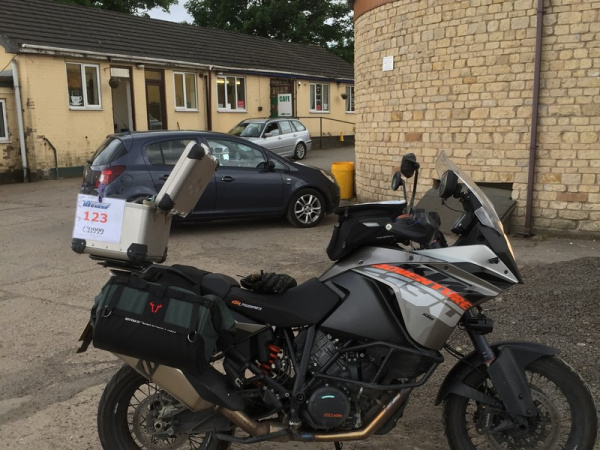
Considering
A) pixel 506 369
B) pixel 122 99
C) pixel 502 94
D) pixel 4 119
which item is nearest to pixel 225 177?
pixel 502 94

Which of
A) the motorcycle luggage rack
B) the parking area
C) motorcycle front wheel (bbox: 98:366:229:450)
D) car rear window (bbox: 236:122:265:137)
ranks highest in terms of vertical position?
car rear window (bbox: 236:122:265:137)

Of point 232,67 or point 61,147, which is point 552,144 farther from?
point 232,67

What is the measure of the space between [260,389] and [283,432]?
0.77 feet

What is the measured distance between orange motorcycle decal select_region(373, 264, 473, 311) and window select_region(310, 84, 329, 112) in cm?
2699

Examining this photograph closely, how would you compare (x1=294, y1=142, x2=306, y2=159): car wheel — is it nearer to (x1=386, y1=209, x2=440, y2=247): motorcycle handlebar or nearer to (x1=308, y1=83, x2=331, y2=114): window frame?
(x1=308, y1=83, x2=331, y2=114): window frame

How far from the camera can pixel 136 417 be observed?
3146 mm

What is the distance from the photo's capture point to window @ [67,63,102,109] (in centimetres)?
1927

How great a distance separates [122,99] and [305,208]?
14824 millimetres

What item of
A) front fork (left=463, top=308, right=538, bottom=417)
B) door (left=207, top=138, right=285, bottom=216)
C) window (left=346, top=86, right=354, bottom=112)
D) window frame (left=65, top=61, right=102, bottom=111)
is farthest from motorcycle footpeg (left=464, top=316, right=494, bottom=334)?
window (left=346, top=86, right=354, bottom=112)

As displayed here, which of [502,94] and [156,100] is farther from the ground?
[156,100]

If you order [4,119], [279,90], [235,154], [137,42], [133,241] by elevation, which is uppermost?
[137,42]

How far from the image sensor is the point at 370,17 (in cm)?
1202

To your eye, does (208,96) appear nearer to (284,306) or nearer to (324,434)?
(284,306)

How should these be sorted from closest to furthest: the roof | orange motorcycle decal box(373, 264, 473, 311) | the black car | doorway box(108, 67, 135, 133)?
orange motorcycle decal box(373, 264, 473, 311) → the black car → the roof → doorway box(108, 67, 135, 133)
